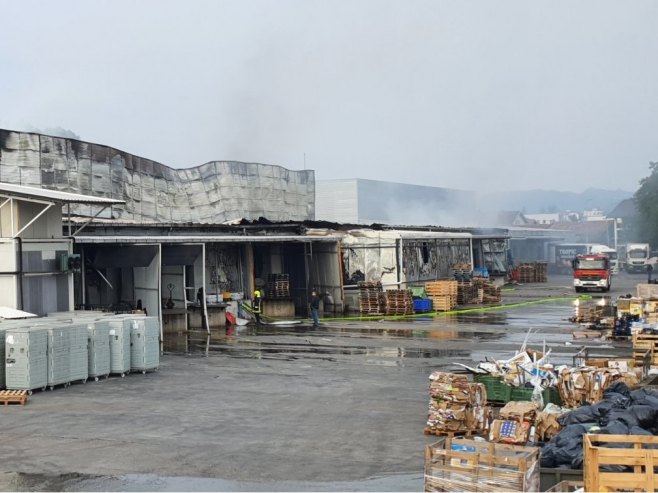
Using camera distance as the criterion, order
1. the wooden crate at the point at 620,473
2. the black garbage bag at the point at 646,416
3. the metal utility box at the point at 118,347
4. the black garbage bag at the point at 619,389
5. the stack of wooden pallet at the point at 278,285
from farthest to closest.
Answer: the stack of wooden pallet at the point at 278,285
the metal utility box at the point at 118,347
the black garbage bag at the point at 619,389
the black garbage bag at the point at 646,416
the wooden crate at the point at 620,473

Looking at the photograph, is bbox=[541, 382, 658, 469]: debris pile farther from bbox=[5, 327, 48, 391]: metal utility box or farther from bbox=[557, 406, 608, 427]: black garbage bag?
bbox=[5, 327, 48, 391]: metal utility box

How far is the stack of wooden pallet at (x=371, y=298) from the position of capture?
39.8 meters

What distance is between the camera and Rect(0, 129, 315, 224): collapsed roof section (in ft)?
130

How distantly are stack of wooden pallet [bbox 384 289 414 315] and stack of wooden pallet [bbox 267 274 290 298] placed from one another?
4.92 m

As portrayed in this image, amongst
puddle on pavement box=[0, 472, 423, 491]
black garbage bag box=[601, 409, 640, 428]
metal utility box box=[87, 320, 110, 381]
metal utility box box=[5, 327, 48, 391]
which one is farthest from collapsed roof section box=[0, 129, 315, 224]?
black garbage bag box=[601, 409, 640, 428]

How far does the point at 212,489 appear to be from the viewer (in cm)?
1209

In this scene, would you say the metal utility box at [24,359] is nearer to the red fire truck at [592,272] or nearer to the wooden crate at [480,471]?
the wooden crate at [480,471]

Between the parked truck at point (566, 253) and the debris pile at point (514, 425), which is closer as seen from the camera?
the debris pile at point (514, 425)

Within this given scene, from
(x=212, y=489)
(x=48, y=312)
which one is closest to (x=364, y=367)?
(x=48, y=312)

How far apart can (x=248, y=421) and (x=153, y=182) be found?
107ft

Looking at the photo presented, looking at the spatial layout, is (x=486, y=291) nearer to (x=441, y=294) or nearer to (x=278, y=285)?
(x=441, y=294)

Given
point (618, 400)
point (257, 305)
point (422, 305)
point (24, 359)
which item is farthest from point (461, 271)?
point (618, 400)

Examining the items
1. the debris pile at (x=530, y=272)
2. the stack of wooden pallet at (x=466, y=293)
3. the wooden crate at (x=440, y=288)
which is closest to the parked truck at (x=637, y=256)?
the debris pile at (x=530, y=272)

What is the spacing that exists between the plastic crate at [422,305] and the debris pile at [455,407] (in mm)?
24452
